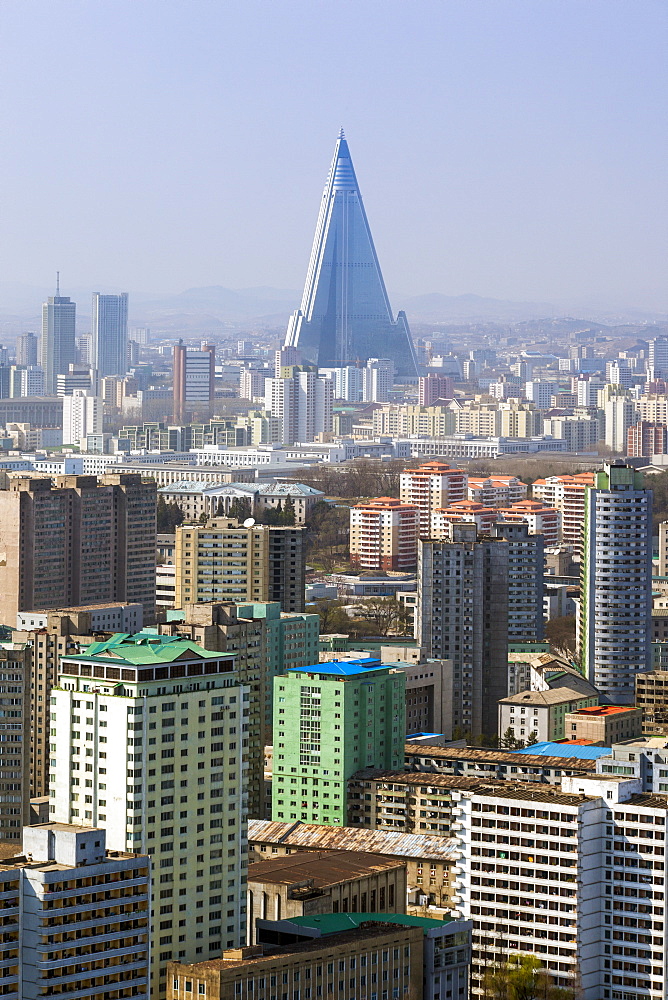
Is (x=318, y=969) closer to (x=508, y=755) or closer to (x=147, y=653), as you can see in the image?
(x=147, y=653)

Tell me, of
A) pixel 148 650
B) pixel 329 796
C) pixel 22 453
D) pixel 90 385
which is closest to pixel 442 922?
pixel 148 650

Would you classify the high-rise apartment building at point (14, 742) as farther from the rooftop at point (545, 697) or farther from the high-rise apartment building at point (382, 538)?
the high-rise apartment building at point (382, 538)

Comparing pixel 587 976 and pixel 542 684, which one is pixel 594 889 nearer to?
pixel 587 976

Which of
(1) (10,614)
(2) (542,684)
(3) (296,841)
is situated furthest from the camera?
(1) (10,614)

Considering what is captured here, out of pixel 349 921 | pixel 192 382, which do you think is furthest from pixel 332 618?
pixel 192 382

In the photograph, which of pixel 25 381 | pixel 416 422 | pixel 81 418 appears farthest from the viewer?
pixel 25 381

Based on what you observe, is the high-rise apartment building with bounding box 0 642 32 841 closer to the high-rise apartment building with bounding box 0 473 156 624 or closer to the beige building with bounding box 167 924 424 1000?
the beige building with bounding box 167 924 424 1000

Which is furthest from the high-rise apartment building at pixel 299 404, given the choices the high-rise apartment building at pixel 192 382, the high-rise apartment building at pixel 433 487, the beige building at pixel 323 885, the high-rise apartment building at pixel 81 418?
the beige building at pixel 323 885
